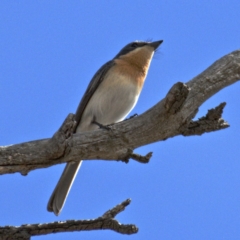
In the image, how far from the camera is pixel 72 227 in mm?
6371

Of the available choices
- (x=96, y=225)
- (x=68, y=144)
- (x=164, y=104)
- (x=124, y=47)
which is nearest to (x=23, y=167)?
(x=68, y=144)

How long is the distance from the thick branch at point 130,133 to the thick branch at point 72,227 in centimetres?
70

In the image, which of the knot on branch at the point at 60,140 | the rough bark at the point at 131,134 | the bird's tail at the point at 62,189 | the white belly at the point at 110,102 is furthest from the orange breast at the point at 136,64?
the knot on branch at the point at 60,140

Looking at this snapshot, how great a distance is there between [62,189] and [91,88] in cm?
180

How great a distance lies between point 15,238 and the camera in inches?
247

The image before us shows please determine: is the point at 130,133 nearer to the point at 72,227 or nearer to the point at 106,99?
the point at 72,227

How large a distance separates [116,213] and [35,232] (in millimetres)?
974

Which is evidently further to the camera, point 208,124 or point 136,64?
point 136,64

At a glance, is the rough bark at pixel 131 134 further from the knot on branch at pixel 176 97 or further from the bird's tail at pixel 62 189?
the bird's tail at pixel 62 189

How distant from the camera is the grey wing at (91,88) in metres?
9.15

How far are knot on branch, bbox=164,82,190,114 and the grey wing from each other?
2.95 metres

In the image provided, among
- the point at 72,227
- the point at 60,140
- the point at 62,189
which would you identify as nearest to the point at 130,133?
the point at 60,140

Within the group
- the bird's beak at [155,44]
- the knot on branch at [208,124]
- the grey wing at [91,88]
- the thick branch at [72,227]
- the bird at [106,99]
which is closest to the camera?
the thick branch at [72,227]

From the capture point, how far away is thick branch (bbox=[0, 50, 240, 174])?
6.52 m
